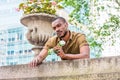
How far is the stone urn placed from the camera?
19.9 feet

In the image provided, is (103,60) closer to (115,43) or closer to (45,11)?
(45,11)

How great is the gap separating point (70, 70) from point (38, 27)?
240cm

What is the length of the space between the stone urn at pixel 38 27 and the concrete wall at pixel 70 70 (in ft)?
5.63

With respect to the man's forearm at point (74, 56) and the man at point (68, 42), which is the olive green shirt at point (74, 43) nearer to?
the man at point (68, 42)

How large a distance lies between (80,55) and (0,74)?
0.99 m

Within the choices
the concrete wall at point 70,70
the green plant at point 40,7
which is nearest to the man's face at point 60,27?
the concrete wall at point 70,70

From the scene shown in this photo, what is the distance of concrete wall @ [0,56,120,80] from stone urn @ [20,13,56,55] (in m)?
1.72

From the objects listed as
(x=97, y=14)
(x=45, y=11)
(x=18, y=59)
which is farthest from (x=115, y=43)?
(x=18, y=59)

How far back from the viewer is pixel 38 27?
616 cm

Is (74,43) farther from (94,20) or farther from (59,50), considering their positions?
(94,20)

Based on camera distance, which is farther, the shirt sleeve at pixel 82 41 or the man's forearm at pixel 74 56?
the shirt sleeve at pixel 82 41

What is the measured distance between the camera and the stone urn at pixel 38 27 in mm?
6051

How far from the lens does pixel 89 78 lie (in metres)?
3.74

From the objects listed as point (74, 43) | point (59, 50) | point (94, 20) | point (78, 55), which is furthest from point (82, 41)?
point (94, 20)
